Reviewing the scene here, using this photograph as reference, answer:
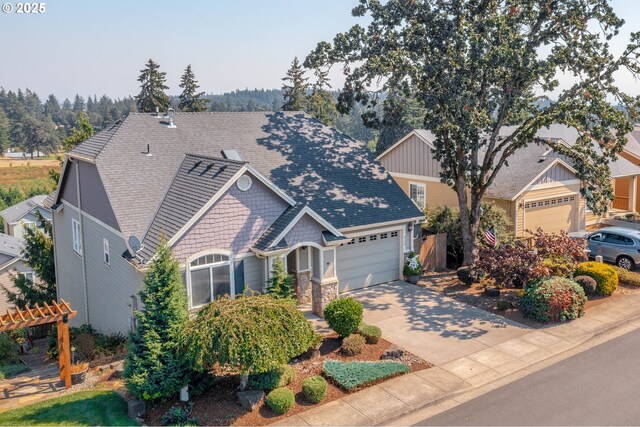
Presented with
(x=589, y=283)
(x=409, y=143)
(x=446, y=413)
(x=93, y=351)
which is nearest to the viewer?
(x=446, y=413)

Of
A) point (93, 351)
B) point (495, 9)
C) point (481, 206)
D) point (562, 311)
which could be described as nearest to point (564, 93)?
point (495, 9)

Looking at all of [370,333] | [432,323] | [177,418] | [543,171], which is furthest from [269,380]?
[543,171]

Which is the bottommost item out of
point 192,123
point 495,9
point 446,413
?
point 446,413

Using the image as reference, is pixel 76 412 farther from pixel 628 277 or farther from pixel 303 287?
pixel 628 277

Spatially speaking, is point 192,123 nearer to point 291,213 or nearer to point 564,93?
point 291,213

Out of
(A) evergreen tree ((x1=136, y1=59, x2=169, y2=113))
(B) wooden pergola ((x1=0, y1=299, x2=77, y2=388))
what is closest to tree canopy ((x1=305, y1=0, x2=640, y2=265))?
(B) wooden pergola ((x1=0, y1=299, x2=77, y2=388))

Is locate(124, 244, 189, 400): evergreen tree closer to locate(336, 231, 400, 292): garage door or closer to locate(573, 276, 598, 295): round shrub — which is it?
locate(336, 231, 400, 292): garage door
